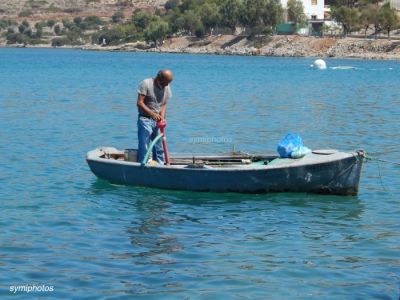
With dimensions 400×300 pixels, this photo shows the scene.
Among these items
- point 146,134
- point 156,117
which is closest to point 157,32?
point 146,134

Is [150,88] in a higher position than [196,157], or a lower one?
higher

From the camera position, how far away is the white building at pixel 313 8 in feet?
493

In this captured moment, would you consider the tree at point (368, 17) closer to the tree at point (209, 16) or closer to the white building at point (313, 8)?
the white building at point (313, 8)

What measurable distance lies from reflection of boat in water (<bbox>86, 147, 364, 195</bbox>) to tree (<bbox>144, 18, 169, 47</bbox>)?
152597 mm

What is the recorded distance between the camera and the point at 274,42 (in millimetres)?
142000

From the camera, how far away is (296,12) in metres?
145

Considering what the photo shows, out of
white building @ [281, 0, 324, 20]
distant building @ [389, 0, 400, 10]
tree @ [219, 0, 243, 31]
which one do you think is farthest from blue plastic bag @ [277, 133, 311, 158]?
distant building @ [389, 0, 400, 10]

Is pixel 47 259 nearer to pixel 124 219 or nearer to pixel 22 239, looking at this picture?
pixel 22 239

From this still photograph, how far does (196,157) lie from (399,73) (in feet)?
206

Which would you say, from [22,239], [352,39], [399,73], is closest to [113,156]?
[22,239]

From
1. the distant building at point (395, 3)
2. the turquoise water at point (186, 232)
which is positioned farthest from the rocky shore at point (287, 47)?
the turquoise water at point (186, 232)

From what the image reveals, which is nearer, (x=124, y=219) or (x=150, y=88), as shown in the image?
(x=124, y=219)

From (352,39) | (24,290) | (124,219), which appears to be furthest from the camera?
(352,39)

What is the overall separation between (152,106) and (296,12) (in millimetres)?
129879
